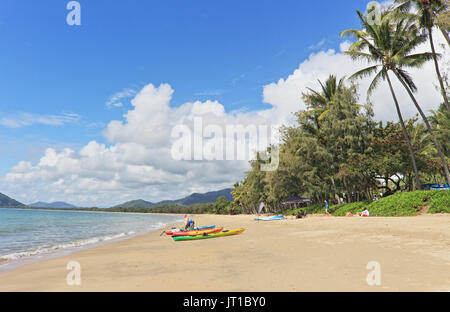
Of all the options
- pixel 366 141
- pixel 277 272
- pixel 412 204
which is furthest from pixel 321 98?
pixel 277 272

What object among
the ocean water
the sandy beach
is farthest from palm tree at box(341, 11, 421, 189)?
the ocean water

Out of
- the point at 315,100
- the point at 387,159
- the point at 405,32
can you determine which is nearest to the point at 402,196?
the point at 387,159

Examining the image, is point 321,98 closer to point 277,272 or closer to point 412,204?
point 412,204

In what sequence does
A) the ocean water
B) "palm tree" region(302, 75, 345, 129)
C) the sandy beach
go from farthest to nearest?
"palm tree" region(302, 75, 345, 129), the ocean water, the sandy beach

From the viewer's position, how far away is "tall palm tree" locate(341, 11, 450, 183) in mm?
23219

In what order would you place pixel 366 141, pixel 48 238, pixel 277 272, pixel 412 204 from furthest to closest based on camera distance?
pixel 366 141
pixel 48 238
pixel 412 204
pixel 277 272

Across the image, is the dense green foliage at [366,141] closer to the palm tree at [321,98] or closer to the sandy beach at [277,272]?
the palm tree at [321,98]

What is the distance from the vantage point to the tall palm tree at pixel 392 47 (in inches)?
914

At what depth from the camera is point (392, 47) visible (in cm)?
2397

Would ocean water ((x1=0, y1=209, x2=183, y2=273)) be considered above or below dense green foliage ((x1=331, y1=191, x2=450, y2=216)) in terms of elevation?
below

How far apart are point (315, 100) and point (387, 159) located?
14318mm

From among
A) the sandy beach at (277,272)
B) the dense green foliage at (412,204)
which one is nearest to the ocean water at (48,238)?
the sandy beach at (277,272)

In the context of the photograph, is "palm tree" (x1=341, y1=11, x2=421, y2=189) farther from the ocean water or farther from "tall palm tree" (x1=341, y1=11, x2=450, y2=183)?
the ocean water
